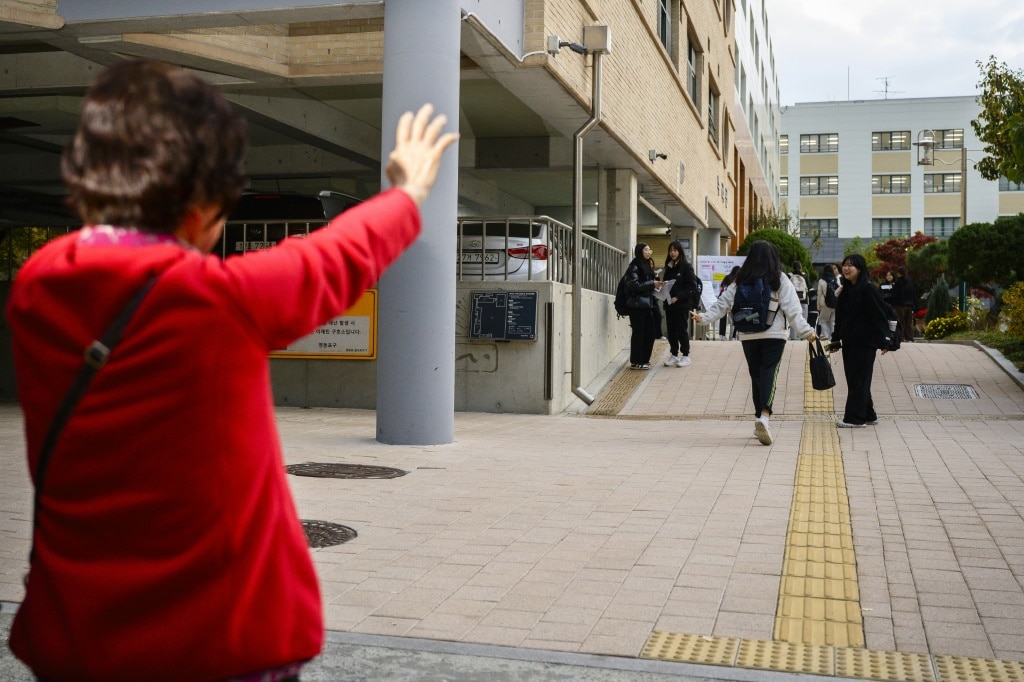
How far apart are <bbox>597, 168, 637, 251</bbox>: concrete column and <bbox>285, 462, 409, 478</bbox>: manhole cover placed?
36.9ft

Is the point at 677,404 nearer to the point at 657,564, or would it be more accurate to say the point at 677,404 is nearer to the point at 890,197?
the point at 657,564

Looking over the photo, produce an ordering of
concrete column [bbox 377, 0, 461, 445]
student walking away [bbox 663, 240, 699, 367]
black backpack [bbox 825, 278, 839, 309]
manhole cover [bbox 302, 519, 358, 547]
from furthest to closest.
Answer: black backpack [bbox 825, 278, 839, 309], student walking away [bbox 663, 240, 699, 367], concrete column [bbox 377, 0, 461, 445], manhole cover [bbox 302, 519, 358, 547]

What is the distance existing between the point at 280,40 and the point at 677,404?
20.2 feet

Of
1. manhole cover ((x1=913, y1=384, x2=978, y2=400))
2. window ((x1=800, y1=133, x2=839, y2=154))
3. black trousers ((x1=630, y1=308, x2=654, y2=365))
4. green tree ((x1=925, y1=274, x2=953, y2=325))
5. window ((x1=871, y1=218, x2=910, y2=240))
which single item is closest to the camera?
manhole cover ((x1=913, y1=384, x2=978, y2=400))

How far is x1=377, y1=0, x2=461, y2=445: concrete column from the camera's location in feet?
31.0

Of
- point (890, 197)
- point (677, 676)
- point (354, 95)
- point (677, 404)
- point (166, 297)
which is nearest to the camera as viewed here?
point (166, 297)

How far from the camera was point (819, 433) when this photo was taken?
11156 millimetres

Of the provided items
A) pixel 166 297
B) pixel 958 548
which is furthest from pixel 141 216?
pixel 958 548

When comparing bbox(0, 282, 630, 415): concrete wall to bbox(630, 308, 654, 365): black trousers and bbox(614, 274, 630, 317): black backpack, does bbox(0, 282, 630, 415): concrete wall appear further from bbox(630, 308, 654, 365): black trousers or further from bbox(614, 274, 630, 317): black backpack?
bbox(630, 308, 654, 365): black trousers

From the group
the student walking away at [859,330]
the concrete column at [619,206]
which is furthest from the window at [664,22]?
the student walking away at [859,330]

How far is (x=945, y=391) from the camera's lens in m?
14.2

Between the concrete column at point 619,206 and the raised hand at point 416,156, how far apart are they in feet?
55.9

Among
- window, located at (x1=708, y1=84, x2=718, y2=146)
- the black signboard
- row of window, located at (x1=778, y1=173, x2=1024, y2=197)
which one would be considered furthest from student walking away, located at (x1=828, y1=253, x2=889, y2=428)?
row of window, located at (x1=778, y1=173, x2=1024, y2=197)

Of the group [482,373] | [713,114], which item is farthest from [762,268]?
[713,114]
